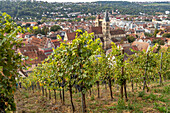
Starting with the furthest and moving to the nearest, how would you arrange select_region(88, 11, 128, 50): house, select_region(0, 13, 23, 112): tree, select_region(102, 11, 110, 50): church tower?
select_region(102, 11, 110, 50): church tower, select_region(88, 11, 128, 50): house, select_region(0, 13, 23, 112): tree

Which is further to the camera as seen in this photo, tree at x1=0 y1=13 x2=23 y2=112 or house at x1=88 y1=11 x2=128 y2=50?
house at x1=88 y1=11 x2=128 y2=50

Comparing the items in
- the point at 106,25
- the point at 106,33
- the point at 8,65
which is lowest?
the point at 106,33

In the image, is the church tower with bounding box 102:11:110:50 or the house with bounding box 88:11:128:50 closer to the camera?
the house with bounding box 88:11:128:50

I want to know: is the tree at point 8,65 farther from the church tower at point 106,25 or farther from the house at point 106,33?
the church tower at point 106,25

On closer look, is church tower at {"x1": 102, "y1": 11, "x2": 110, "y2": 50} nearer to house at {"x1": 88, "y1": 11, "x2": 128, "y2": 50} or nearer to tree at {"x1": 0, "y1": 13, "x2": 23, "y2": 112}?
house at {"x1": 88, "y1": 11, "x2": 128, "y2": 50}

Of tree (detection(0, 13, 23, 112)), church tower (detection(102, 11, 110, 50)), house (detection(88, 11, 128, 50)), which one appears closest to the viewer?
tree (detection(0, 13, 23, 112))

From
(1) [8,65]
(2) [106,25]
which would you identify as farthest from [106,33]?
(1) [8,65]

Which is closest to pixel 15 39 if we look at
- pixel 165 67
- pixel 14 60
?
pixel 14 60

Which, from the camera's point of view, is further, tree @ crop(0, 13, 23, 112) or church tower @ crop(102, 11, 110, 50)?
church tower @ crop(102, 11, 110, 50)

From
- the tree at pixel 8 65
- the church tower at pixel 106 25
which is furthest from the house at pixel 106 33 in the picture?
the tree at pixel 8 65

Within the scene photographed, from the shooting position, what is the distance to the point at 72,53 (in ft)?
20.2

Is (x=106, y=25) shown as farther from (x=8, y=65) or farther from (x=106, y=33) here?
(x=8, y=65)

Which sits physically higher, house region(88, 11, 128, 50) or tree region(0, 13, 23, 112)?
tree region(0, 13, 23, 112)

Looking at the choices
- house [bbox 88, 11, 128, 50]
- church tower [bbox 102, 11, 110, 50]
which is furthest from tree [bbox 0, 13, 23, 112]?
church tower [bbox 102, 11, 110, 50]
